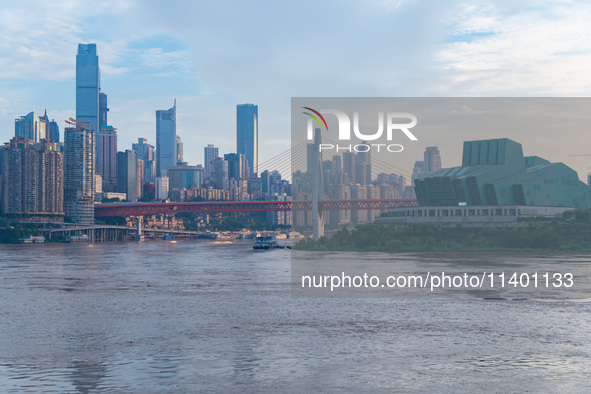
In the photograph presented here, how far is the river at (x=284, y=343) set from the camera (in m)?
18.6

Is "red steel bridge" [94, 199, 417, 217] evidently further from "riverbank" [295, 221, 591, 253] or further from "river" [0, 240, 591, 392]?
"river" [0, 240, 591, 392]

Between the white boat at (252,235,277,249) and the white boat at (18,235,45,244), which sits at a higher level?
the white boat at (252,235,277,249)

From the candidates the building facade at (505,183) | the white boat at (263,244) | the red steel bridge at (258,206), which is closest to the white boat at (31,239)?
the red steel bridge at (258,206)

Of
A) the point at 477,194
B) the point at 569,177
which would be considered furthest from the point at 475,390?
the point at 569,177

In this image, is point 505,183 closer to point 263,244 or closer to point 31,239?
point 263,244

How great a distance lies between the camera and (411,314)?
3125 centimetres

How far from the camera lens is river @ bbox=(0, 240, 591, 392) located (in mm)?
18609

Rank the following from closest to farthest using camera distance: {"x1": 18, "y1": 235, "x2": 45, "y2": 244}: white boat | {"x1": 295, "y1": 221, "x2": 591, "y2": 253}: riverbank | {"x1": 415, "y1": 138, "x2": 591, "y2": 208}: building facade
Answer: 1. {"x1": 295, "y1": 221, "x2": 591, "y2": 253}: riverbank
2. {"x1": 415, "y1": 138, "x2": 591, "y2": 208}: building facade
3. {"x1": 18, "y1": 235, "x2": 45, "y2": 244}: white boat

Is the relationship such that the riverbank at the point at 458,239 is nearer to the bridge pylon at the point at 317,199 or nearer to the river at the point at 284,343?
the bridge pylon at the point at 317,199

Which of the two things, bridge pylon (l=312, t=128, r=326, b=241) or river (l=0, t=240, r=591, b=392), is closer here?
river (l=0, t=240, r=591, b=392)

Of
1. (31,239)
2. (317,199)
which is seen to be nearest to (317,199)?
(317,199)

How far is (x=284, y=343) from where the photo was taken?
79.9 feet

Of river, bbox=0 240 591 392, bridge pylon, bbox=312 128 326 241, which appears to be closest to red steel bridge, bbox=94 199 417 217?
bridge pylon, bbox=312 128 326 241

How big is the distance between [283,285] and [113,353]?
2415cm
